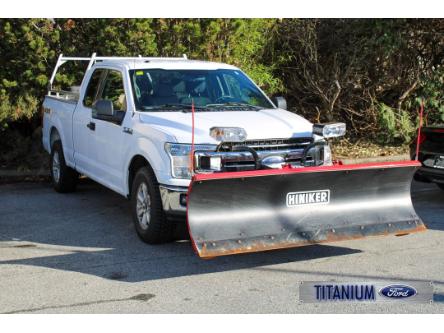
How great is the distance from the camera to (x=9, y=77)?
11.3 m

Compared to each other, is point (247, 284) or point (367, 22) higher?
point (367, 22)

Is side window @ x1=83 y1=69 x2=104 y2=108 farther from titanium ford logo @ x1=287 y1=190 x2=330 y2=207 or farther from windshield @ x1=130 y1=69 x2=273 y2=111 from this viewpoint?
titanium ford logo @ x1=287 y1=190 x2=330 y2=207

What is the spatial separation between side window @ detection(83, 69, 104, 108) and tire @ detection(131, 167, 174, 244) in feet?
6.19

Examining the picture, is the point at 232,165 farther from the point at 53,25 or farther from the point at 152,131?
the point at 53,25

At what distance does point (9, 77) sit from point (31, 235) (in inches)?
191

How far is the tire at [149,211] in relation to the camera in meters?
6.45

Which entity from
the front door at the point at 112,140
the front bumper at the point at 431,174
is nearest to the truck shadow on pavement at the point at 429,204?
the front bumper at the point at 431,174

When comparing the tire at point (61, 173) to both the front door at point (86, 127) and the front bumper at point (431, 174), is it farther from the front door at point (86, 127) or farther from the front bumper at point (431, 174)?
the front bumper at point (431, 174)

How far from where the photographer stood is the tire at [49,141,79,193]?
9.29 meters

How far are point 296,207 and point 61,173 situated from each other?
4360 mm

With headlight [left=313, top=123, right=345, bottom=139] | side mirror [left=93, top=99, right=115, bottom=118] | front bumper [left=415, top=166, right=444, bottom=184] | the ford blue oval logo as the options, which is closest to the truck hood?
headlight [left=313, top=123, right=345, bottom=139]

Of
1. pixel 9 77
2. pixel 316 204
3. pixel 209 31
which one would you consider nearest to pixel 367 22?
pixel 209 31

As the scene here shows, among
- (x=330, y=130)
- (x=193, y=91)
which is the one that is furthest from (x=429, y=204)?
(x=193, y=91)

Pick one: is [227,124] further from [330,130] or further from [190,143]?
[330,130]
